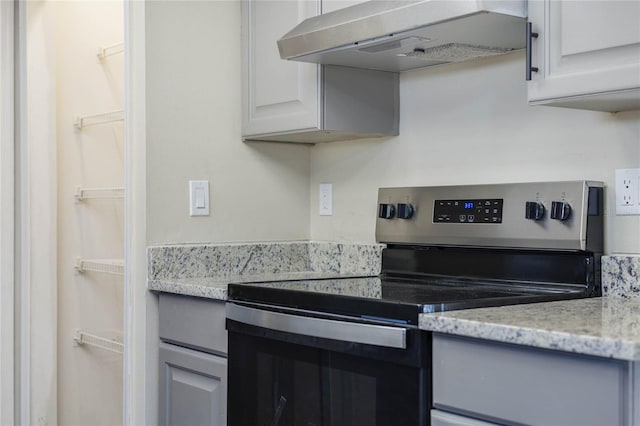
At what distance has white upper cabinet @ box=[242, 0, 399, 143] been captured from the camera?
2.31 meters

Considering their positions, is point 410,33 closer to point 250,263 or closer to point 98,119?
point 250,263

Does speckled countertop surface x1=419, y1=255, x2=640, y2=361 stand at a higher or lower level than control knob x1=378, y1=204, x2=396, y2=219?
lower

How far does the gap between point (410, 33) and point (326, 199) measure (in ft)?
3.03

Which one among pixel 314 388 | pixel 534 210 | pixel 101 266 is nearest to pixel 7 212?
pixel 101 266

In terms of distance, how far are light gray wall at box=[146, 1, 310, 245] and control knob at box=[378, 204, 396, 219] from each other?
44cm

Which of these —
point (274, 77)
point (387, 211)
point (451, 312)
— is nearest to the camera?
point (451, 312)

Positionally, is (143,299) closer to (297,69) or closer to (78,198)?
(78,198)

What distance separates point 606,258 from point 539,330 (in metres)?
0.65

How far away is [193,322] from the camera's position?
2.23 metres

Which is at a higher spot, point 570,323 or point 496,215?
point 496,215

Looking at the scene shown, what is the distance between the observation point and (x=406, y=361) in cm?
155

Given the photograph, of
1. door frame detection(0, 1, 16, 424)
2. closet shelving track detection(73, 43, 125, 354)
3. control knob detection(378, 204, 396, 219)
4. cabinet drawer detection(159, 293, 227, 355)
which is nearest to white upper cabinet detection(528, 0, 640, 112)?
control knob detection(378, 204, 396, 219)

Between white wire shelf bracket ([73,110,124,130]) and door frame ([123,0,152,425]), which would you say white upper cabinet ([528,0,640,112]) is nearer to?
door frame ([123,0,152,425])

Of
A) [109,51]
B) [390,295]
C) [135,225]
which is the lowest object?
[390,295]
